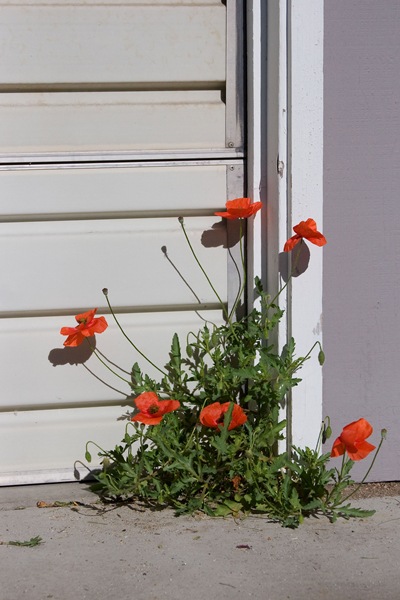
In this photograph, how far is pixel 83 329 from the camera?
3.40 m

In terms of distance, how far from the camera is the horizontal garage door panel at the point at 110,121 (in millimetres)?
3502

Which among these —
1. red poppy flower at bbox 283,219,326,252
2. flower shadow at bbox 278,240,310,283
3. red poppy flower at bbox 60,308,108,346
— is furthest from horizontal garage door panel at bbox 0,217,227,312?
red poppy flower at bbox 283,219,326,252

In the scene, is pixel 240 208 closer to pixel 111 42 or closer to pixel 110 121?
pixel 110 121

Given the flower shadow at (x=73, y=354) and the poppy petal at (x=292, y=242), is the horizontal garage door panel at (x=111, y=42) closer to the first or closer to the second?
the poppy petal at (x=292, y=242)

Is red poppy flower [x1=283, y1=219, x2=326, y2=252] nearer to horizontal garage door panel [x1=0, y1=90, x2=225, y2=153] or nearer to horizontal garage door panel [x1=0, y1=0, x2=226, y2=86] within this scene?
horizontal garage door panel [x1=0, y1=90, x2=225, y2=153]

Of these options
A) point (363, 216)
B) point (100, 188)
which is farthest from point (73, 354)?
point (363, 216)

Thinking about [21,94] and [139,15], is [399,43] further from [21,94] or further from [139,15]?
[21,94]

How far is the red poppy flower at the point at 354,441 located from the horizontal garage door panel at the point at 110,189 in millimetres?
1047

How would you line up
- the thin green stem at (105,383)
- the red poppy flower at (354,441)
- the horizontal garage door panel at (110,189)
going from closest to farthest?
the red poppy flower at (354,441), the horizontal garage door panel at (110,189), the thin green stem at (105,383)

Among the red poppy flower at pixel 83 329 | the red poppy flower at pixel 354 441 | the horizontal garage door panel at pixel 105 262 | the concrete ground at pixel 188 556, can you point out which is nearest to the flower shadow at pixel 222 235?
the horizontal garage door panel at pixel 105 262

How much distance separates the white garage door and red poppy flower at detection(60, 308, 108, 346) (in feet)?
0.50

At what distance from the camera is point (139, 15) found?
351 cm

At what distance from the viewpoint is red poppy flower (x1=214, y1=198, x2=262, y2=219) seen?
341 cm

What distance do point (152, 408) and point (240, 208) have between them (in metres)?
0.81
